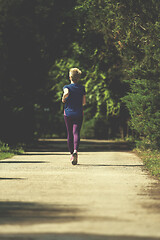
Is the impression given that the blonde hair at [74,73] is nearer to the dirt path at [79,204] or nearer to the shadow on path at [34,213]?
the dirt path at [79,204]

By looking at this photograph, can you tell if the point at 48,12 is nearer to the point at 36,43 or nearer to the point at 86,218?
the point at 36,43

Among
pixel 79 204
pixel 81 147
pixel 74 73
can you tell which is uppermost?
pixel 74 73

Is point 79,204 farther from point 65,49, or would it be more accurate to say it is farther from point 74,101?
point 65,49

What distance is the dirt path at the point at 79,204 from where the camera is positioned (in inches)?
218

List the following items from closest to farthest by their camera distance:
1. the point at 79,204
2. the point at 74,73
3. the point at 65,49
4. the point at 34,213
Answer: the point at 34,213
the point at 79,204
the point at 74,73
the point at 65,49

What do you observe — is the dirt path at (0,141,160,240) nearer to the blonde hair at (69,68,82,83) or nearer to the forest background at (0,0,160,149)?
the blonde hair at (69,68,82,83)

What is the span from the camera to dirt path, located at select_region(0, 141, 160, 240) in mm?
5527

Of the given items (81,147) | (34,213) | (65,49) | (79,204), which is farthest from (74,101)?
(65,49)

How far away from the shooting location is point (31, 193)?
7.99 meters

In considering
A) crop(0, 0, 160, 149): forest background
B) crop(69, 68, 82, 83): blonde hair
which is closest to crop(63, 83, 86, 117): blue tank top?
crop(69, 68, 82, 83): blonde hair

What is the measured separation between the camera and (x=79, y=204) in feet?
23.4

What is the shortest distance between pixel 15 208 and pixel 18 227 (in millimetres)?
1115

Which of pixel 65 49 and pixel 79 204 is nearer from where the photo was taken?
pixel 79 204

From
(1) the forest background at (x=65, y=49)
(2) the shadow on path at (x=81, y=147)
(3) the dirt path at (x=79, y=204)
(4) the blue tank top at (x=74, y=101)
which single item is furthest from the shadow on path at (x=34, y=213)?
(2) the shadow on path at (x=81, y=147)
